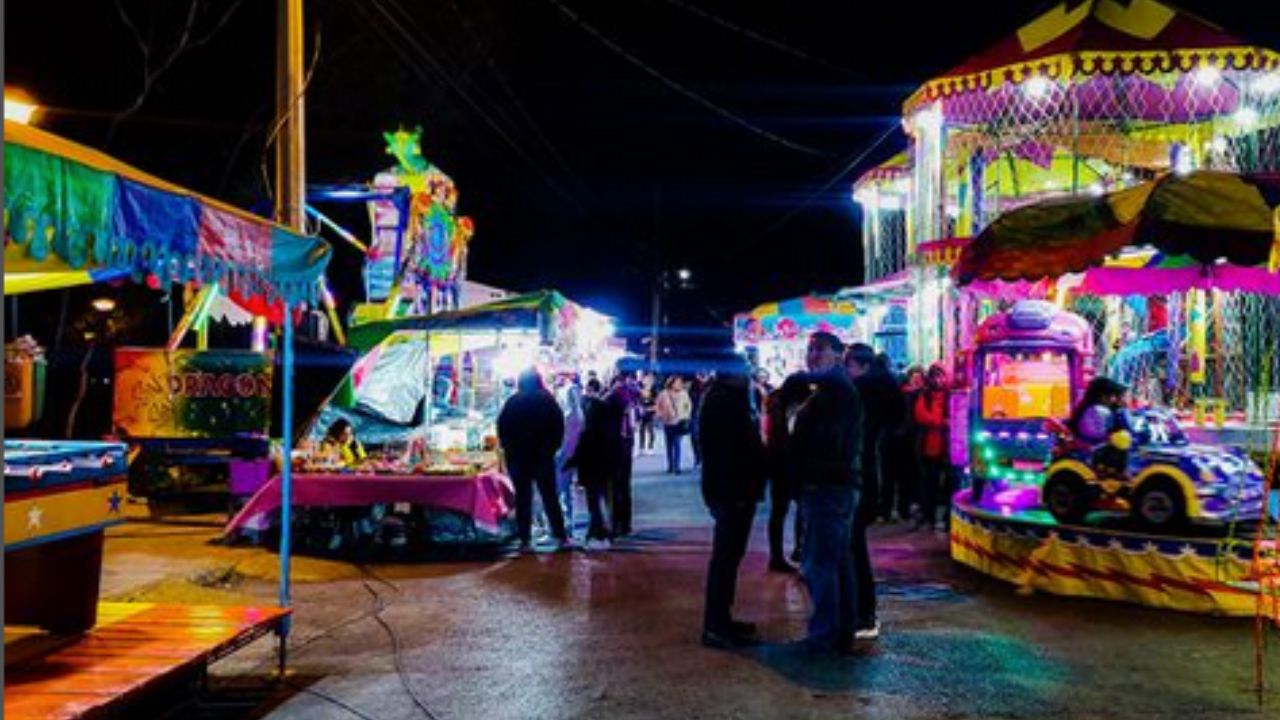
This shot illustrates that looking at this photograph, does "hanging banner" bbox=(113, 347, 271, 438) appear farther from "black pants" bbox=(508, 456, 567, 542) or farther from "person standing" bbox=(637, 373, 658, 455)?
"person standing" bbox=(637, 373, 658, 455)

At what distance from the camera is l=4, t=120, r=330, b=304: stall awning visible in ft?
15.5

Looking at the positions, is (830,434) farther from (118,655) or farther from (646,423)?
(646,423)

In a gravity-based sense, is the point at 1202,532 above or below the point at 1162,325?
below

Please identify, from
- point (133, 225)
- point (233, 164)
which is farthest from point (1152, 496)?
point (233, 164)

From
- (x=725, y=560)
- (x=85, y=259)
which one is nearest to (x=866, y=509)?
(x=725, y=560)

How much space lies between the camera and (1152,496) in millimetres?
9391

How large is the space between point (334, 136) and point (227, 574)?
48.9 feet

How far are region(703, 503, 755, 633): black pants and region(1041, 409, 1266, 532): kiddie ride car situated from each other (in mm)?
3661

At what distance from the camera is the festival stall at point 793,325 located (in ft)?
86.9

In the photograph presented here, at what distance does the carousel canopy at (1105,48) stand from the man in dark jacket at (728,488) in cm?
738

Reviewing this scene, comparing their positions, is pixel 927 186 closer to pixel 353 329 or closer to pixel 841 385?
pixel 353 329

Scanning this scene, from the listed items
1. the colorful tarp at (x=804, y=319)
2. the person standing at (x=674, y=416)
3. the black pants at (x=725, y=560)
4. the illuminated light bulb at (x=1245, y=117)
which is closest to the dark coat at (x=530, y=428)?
the black pants at (x=725, y=560)

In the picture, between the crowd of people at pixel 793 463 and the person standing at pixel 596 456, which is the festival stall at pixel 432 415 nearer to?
the crowd of people at pixel 793 463

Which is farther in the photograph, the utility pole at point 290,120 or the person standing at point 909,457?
the person standing at point 909,457
